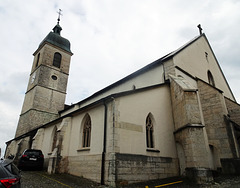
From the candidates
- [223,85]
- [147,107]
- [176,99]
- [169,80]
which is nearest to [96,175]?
[147,107]

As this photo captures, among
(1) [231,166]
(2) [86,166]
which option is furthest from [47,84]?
(1) [231,166]

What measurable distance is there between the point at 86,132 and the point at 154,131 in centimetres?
405

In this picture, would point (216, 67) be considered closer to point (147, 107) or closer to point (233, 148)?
point (233, 148)

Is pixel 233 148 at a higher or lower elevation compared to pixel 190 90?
lower

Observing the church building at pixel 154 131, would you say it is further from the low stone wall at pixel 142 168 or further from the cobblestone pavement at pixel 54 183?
the cobblestone pavement at pixel 54 183

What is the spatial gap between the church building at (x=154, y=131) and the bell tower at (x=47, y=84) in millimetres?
8858

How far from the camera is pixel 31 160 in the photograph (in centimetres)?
1188

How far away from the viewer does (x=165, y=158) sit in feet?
30.1

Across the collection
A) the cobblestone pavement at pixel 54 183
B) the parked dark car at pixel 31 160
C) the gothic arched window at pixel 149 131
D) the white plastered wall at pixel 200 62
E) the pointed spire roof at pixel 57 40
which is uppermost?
the pointed spire roof at pixel 57 40

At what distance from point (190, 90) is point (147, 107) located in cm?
243

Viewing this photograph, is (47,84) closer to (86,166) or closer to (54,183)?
(86,166)

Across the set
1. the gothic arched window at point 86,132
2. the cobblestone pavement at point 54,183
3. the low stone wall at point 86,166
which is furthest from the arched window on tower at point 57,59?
the cobblestone pavement at point 54,183

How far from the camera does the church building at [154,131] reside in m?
8.03

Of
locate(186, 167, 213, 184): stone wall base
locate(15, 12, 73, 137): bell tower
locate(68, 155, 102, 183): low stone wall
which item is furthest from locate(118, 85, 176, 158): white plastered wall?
locate(15, 12, 73, 137): bell tower
